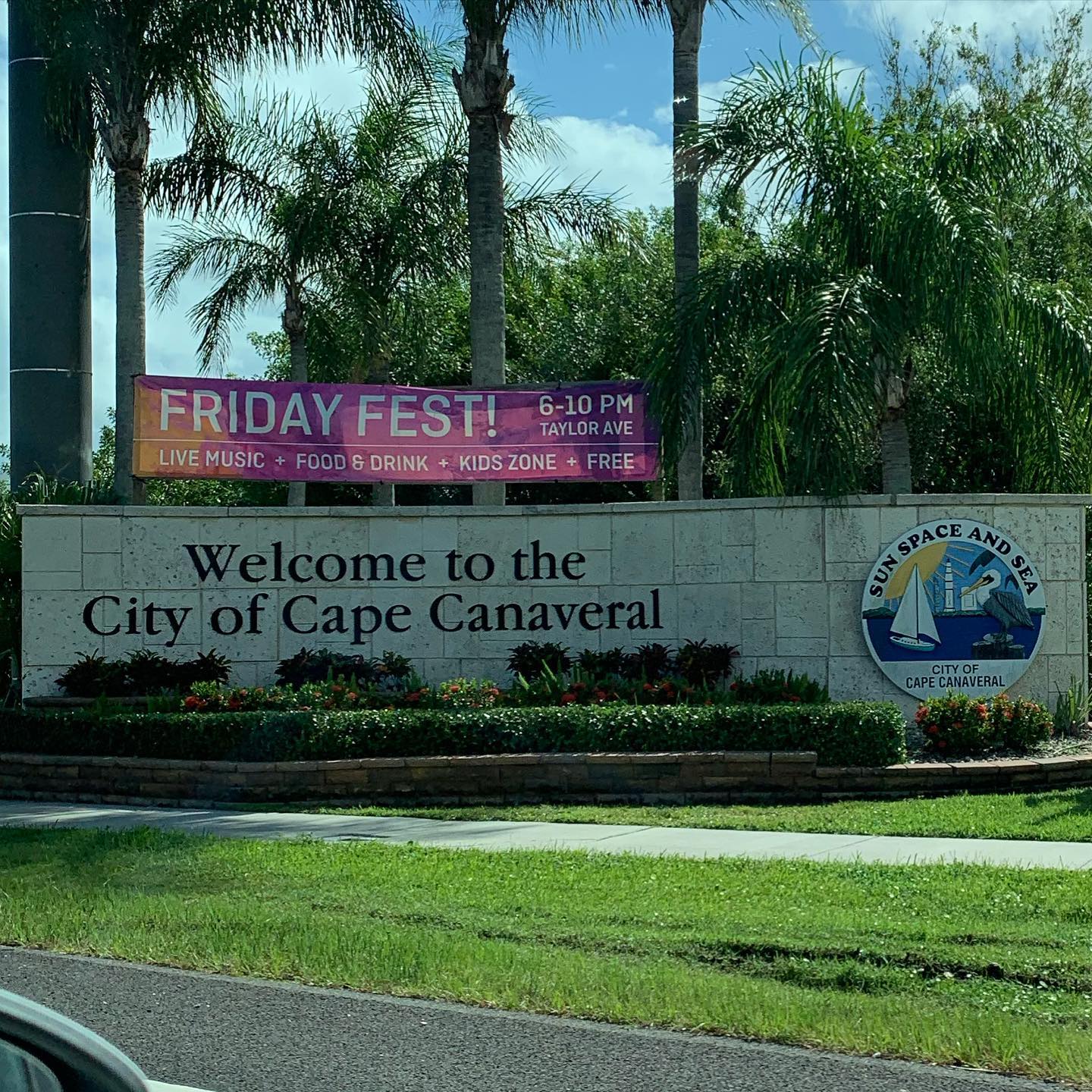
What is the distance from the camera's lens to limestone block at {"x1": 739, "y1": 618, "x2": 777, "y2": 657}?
15.0 m

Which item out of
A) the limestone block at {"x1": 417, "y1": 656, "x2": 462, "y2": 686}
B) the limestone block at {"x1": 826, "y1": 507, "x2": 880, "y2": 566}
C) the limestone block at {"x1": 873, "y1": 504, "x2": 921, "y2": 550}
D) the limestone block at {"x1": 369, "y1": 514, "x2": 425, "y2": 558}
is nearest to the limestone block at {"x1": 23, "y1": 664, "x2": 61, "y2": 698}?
the limestone block at {"x1": 369, "y1": 514, "x2": 425, "y2": 558}

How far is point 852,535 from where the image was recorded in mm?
14773

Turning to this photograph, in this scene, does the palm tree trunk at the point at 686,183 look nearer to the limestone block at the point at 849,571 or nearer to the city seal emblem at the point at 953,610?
the limestone block at the point at 849,571

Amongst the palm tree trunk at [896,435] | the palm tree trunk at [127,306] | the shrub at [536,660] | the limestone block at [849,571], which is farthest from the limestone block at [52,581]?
the palm tree trunk at [896,435]

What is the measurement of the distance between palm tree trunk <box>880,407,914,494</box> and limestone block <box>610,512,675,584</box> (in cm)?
248

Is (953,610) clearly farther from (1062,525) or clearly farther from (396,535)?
(396,535)

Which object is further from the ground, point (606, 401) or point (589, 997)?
point (606, 401)

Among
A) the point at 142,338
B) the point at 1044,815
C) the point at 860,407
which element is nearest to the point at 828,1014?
the point at 1044,815

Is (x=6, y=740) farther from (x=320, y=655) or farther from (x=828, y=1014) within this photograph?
(x=828, y=1014)

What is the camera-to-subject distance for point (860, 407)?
14.2 metres

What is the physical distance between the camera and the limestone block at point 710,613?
15.2 m

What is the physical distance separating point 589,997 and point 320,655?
31.5 feet

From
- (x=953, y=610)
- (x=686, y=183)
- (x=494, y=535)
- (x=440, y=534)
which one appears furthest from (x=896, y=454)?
(x=440, y=534)

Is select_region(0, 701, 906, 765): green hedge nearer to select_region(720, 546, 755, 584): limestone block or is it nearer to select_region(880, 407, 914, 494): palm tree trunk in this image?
select_region(720, 546, 755, 584): limestone block
